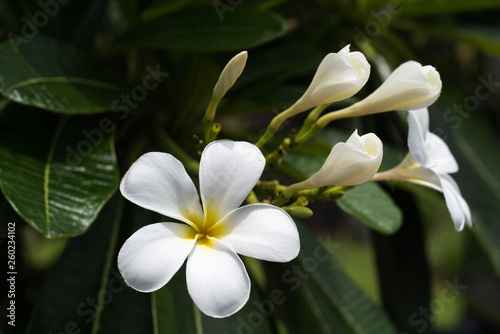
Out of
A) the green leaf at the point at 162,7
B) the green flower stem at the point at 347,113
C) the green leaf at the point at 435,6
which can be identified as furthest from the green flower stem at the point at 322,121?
the green leaf at the point at 435,6

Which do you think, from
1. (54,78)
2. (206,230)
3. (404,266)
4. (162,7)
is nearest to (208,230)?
(206,230)

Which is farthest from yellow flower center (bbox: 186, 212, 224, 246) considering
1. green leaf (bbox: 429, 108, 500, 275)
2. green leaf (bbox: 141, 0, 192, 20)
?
green leaf (bbox: 429, 108, 500, 275)

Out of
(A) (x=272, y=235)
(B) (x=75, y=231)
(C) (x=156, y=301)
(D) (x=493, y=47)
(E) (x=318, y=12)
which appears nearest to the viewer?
(A) (x=272, y=235)

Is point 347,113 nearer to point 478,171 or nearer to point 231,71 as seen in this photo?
point 231,71

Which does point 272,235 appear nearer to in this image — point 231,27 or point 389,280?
point 231,27

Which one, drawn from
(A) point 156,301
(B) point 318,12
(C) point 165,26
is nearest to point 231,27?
(C) point 165,26

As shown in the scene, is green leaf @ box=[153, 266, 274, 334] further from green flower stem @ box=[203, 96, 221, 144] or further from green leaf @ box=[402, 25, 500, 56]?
green leaf @ box=[402, 25, 500, 56]

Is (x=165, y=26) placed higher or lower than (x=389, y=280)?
higher
